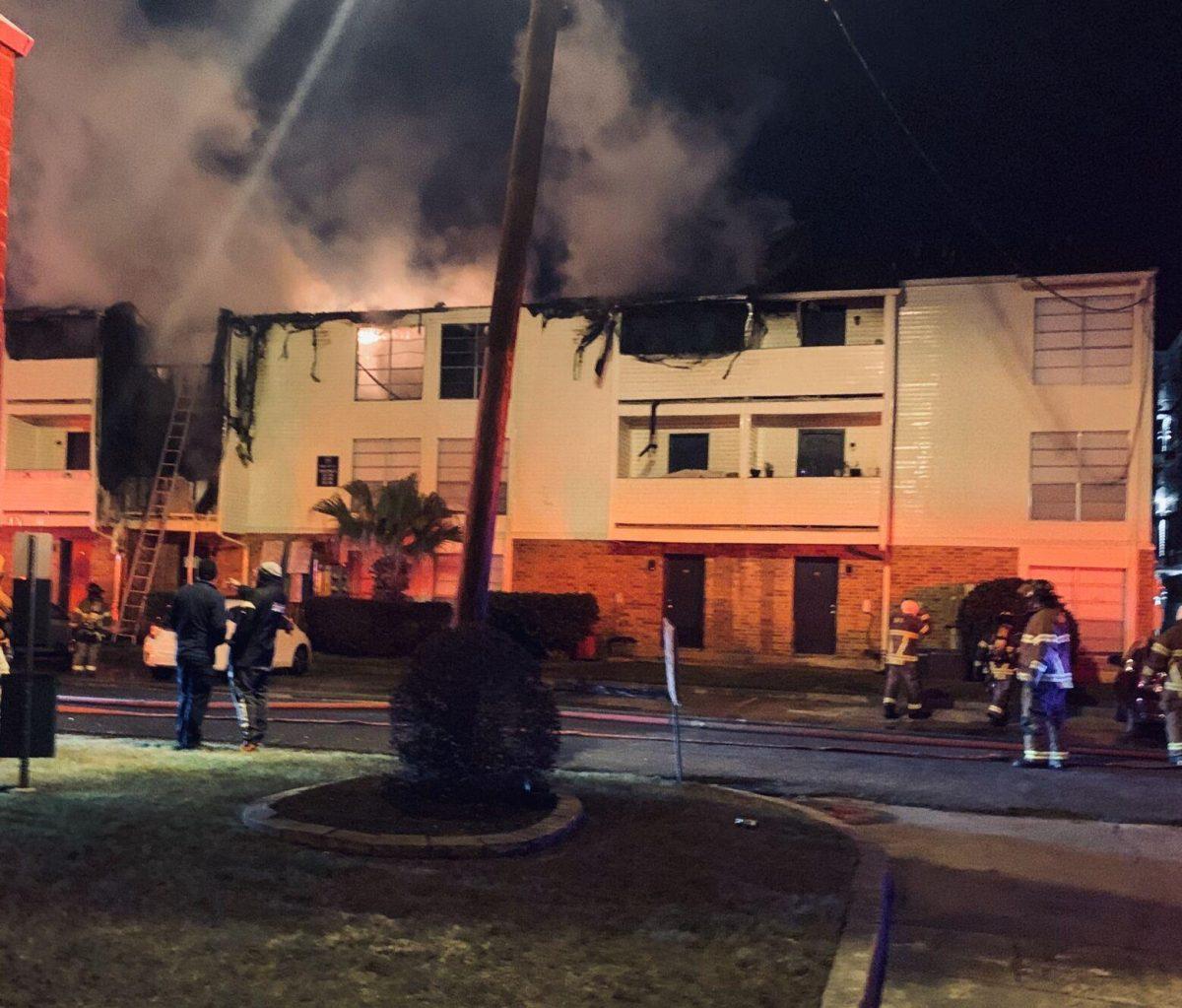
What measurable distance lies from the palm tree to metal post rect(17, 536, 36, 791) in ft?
58.7

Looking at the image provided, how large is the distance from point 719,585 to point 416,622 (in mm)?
7326

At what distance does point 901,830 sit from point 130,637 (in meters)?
23.9

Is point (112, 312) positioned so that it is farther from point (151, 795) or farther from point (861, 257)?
point (151, 795)

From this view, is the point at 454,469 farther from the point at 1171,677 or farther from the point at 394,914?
the point at 394,914

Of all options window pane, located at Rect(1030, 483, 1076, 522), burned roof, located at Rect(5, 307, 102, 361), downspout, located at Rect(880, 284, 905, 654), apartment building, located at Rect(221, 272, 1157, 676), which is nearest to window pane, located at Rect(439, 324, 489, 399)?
apartment building, located at Rect(221, 272, 1157, 676)

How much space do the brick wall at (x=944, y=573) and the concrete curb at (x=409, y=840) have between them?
806 inches

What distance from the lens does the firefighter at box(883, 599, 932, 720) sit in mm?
15062

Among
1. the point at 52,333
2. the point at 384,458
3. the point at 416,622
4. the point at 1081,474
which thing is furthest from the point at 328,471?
the point at 1081,474

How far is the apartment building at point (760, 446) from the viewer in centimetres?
2516

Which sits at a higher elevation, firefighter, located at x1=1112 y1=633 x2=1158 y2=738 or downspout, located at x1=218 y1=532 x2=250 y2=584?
downspout, located at x1=218 y1=532 x2=250 y2=584

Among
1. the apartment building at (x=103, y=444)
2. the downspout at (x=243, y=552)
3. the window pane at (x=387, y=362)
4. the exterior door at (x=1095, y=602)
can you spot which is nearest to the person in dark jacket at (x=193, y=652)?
the exterior door at (x=1095, y=602)

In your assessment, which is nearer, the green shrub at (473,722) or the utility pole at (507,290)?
the green shrub at (473,722)

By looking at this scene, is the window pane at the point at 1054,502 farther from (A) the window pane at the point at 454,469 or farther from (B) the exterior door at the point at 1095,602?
(A) the window pane at the point at 454,469

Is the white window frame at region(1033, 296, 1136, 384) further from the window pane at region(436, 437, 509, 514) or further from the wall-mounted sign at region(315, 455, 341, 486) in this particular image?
the wall-mounted sign at region(315, 455, 341, 486)
